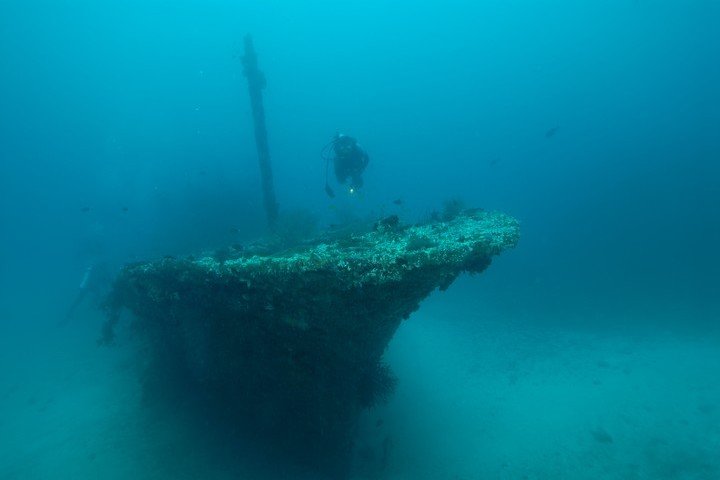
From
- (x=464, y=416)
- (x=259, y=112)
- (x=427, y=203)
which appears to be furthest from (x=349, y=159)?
(x=427, y=203)

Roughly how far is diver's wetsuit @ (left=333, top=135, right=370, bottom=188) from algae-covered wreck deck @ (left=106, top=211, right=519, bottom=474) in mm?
3556

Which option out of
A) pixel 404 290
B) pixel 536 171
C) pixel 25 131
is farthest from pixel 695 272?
pixel 25 131

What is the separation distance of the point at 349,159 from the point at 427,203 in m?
85.6

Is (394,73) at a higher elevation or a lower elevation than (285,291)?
higher

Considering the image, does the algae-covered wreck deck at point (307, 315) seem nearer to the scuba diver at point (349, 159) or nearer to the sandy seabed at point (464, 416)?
the sandy seabed at point (464, 416)

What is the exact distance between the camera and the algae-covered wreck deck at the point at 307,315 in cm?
484

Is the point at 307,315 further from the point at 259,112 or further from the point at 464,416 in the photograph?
the point at 259,112

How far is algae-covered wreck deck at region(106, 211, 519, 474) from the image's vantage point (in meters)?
4.84

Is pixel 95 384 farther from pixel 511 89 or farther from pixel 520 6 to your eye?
pixel 520 6

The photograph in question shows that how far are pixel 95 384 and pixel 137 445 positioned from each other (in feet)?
18.3

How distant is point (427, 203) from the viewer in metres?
94.2

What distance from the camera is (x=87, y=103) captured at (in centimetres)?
17800

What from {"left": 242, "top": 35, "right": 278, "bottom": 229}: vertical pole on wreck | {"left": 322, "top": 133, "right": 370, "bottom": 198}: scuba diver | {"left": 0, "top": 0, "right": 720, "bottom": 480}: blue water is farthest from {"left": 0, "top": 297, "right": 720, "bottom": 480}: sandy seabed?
{"left": 242, "top": 35, "right": 278, "bottom": 229}: vertical pole on wreck

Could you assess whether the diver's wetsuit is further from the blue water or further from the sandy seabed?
the sandy seabed
